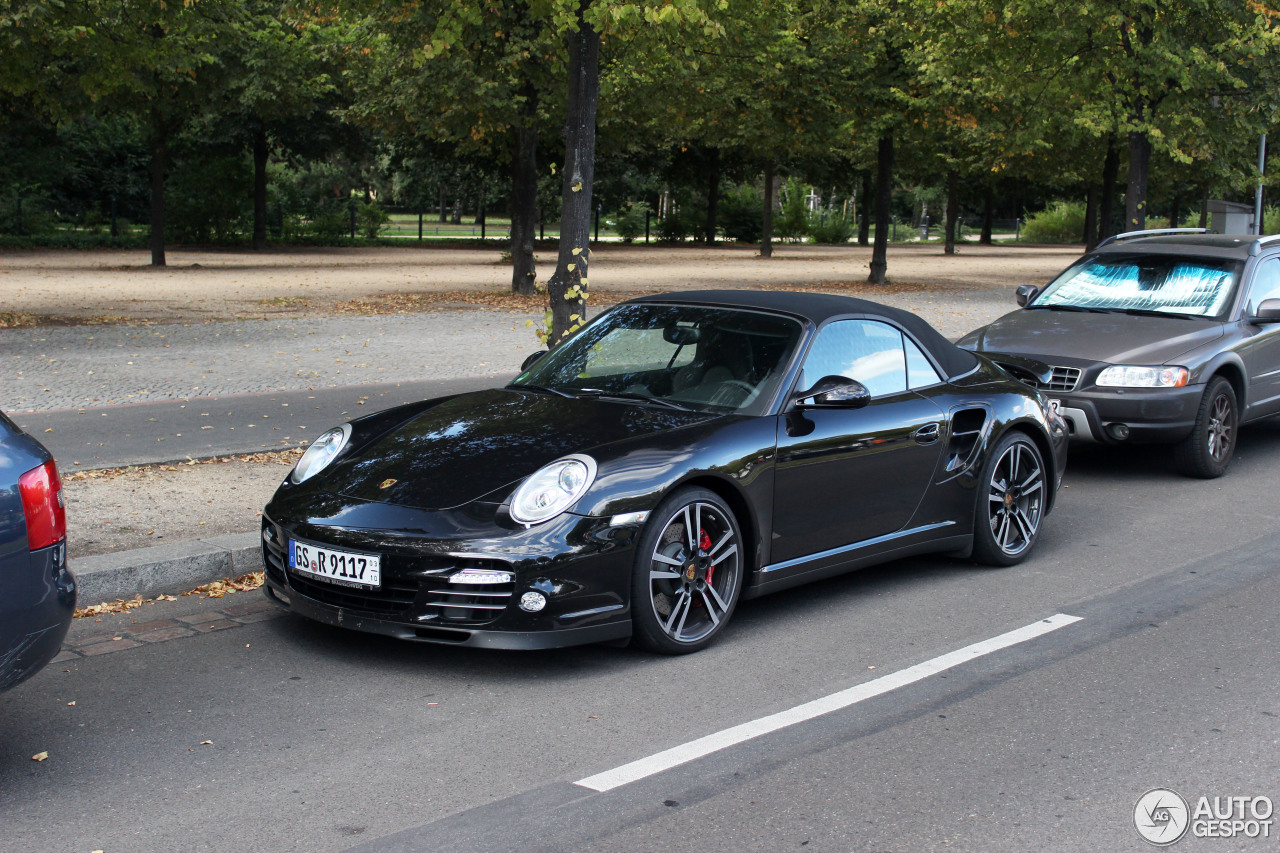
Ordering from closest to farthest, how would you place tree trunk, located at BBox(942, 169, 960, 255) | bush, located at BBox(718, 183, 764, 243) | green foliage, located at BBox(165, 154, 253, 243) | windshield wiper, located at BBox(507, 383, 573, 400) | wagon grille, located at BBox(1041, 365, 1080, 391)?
windshield wiper, located at BBox(507, 383, 573, 400), wagon grille, located at BBox(1041, 365, 1080, 391), green foliage, located at BBox(165, 154, 253, 243), tree trunk, located at BBox(942, 169, 960, 255), bush, located at BBox(718, 183, 764, 243)

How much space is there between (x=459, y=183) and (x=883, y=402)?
1904 inches

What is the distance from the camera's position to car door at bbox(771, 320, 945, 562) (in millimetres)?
5609

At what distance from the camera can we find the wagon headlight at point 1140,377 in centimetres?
880

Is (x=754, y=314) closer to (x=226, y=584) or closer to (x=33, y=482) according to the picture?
(x=226, y=584)

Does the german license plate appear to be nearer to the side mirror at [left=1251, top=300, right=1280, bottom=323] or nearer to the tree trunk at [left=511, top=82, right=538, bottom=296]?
the side mirror at [left=1251, top=300, right=1280, bottom=323]

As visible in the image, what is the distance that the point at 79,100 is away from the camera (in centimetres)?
2141

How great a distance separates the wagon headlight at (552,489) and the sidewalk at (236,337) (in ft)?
6.89

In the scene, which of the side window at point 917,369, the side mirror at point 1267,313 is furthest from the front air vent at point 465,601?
the side mirror at point 1267,313

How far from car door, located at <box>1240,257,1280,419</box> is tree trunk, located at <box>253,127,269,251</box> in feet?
108

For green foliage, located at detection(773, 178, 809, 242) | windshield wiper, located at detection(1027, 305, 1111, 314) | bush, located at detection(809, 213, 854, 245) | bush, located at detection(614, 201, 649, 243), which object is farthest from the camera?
bush, located at detection(809, 213, 854, 245)

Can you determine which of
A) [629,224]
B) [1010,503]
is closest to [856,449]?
[1010,503]

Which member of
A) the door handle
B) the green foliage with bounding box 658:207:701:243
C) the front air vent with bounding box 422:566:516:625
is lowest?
the front air vent with bounding box 422:566:516:625

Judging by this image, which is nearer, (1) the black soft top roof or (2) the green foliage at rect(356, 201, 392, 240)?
(1) the black soft top roof

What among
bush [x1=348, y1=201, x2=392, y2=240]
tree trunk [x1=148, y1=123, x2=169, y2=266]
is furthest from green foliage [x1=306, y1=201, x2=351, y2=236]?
tree trunk [x1=148, y1=123, x2=169, y2=266]
